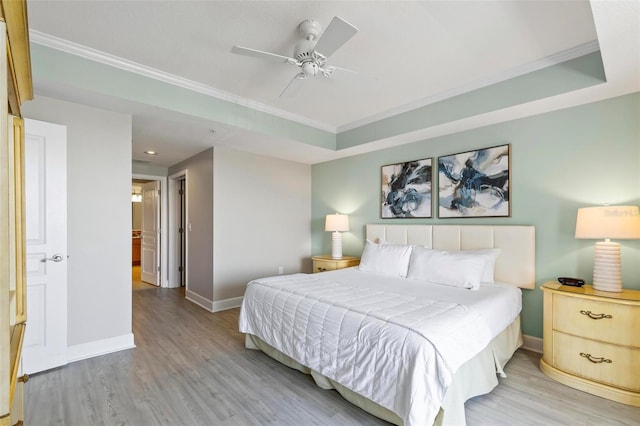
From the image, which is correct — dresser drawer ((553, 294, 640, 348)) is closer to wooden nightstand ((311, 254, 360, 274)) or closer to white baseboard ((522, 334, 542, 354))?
white baseboard ((522, 334, 542, 354))

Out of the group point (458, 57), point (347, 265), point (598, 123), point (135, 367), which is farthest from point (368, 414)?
point (598, 123)

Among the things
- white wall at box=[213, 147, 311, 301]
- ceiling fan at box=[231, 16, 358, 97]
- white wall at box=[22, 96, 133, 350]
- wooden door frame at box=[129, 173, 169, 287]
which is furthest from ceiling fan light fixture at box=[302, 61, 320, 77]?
wooden door frame at box=[129, 173, 169, 287]

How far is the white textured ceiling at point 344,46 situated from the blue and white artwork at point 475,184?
0.76 meters

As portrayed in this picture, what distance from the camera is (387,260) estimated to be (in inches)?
137

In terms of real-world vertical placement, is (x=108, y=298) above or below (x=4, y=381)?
below

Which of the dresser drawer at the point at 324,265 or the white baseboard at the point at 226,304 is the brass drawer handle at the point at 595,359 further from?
the white baseboard at the point at 226,304

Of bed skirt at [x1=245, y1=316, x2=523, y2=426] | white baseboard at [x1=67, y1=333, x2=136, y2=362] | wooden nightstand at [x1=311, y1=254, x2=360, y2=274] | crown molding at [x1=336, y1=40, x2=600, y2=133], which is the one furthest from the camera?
wooden nightstand at [x1=311, y1=254, x2=360, y2=274]

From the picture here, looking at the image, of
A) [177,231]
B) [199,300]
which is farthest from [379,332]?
[177,231]

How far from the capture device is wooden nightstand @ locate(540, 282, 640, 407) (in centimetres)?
209

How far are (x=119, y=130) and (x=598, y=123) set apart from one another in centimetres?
444

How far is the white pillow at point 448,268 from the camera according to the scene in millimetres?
2781

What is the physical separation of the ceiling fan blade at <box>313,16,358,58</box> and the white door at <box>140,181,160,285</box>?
192 inches

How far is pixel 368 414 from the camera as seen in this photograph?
197 cm

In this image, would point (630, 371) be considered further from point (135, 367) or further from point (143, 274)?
point (143, 274)
